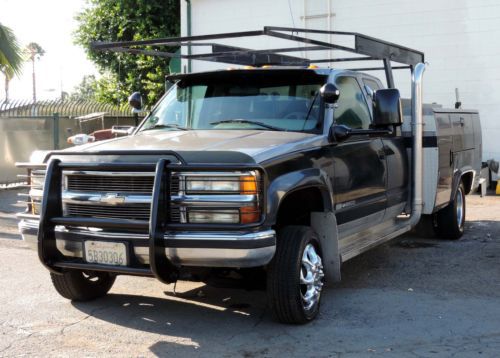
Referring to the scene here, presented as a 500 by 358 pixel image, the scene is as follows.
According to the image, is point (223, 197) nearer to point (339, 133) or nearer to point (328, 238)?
point (328, 238)

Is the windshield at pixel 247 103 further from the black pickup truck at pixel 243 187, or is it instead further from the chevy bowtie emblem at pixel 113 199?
the chevy bowtie emblem at pixel 113 199

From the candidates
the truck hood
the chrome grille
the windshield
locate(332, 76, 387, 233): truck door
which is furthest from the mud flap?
the chrome grille

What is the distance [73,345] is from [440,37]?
13084 millimetres

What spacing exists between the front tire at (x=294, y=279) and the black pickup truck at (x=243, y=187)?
10mm

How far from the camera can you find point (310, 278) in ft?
16.9

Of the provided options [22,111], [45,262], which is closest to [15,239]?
[45,262]

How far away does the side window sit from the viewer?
6062 mm

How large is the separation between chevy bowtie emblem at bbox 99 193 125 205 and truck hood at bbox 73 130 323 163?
0.34 m

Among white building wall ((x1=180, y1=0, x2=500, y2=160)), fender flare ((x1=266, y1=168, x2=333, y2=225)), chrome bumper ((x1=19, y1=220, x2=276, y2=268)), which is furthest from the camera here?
white building wall ((x1=180, y1=0, x2=500, y2=160))

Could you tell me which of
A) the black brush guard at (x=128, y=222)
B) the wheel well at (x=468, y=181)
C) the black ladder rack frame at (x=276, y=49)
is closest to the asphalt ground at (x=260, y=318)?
the black brush guard at (x=128, y=222)

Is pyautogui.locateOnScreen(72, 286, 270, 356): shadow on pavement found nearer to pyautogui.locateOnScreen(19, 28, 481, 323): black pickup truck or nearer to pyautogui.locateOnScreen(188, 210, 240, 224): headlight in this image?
pyautogui.locateOnScreen(19, 28, 481, 323): black pickup truck

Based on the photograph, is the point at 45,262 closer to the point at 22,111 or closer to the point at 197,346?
the point at 197,346

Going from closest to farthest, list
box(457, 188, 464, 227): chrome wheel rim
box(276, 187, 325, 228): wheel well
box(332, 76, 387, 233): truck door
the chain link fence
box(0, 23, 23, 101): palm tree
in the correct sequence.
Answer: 1. box(276, 187, 325, 228): wheel well
2. box(332, 76, 387, 233): truck door
3. box(457, 188, 464, 227): chrome wheel rim
4. box(0, 23, 23, 101): palm tree
5. the chain link fence

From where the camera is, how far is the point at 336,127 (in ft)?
18.6
